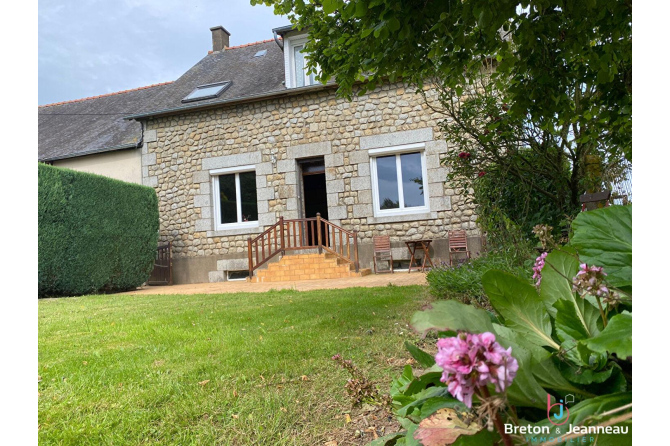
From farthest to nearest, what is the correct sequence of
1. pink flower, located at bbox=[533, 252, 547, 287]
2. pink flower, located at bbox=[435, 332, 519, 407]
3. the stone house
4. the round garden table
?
the stone house
the round garden table
pink flower, located at bbox=[533, 252, 547, 287]
pink flower, located at bbox=[435, 332, 519, 407]

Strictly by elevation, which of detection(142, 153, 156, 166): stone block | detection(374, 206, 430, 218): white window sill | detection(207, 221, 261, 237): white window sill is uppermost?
detection(142, 153, 156, 166): stone block

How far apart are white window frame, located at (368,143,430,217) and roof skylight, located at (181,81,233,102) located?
14.4 feet

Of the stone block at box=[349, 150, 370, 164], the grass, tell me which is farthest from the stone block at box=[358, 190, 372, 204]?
the grass

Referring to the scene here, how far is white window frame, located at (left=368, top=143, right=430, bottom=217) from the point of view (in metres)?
9.34

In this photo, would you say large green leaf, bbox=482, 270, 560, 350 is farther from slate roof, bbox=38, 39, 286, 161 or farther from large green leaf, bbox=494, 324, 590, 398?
slate roof, bbox=38, 39, 286, 161

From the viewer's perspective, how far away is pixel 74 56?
548 centimetres

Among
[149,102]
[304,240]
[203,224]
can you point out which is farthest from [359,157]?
[149,102]

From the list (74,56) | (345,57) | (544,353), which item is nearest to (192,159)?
(74,56)

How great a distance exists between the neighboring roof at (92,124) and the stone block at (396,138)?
6104 mm

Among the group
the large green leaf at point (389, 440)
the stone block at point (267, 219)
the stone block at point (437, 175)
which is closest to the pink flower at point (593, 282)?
the large green leaf at point (389, 440)

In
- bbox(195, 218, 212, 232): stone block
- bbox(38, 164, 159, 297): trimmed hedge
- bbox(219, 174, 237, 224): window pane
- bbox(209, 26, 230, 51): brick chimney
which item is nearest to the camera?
bbox(38, 164, 159, 297): trimmed hedge

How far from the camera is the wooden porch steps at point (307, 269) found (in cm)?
881
